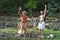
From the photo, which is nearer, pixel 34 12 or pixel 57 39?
pixel 57 39

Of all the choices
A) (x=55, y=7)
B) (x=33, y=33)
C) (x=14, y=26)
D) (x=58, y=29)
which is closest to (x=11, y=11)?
(x=55, y=7)

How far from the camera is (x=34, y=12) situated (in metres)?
27.0

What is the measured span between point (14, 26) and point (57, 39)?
562 centimetres

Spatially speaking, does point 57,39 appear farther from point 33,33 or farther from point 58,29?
point 58,29

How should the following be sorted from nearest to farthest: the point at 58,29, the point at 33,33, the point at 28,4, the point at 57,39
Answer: the point at 57,39, the point at 33,33, the point at 58,29, the point at 28,4

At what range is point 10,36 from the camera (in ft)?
54.2

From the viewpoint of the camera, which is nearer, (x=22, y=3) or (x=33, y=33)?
(x=33, y=33)

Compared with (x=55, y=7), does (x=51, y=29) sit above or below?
below

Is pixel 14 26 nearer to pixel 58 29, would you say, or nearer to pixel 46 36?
pixel 58 29

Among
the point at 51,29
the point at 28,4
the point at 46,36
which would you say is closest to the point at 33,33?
the point at 46,36

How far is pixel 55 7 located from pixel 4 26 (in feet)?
24.8

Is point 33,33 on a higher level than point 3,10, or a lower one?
lower

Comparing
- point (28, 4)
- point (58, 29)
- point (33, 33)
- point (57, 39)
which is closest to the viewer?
point (57, 39)

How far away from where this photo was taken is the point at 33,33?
17.3m
